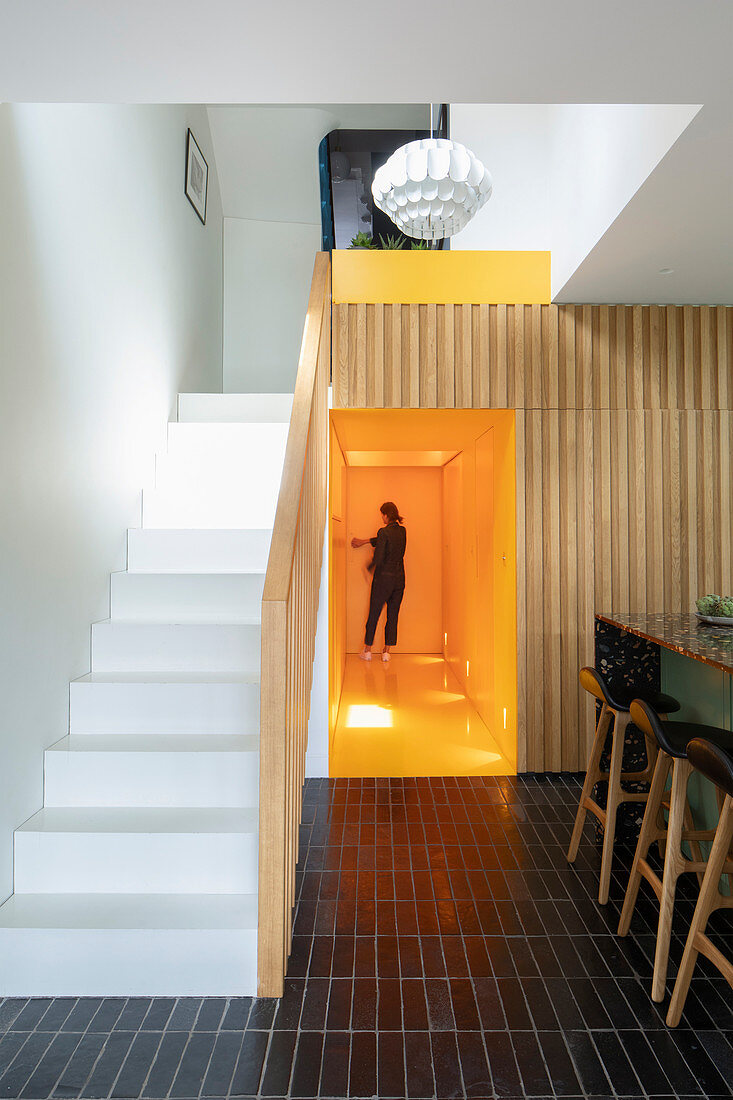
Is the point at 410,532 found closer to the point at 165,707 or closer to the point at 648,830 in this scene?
the point at 165,707

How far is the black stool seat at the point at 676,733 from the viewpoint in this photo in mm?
2352

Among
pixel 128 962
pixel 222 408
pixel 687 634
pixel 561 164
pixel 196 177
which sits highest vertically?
pixel 196 177

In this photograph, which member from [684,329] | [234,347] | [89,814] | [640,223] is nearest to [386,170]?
[640,223]

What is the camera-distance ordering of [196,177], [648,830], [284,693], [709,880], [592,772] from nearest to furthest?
[709,880], [284,693], [648,830], [592,772], [196,177]

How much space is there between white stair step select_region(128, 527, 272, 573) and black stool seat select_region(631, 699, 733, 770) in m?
2.00

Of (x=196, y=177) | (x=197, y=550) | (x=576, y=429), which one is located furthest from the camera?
(x=196, y=177)

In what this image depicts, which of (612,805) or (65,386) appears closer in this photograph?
(612,805)

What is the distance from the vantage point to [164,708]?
118 inches

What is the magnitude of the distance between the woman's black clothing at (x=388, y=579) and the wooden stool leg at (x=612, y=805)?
478 cm

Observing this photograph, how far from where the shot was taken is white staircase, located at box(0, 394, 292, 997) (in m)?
2.29

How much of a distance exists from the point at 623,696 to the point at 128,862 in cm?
204

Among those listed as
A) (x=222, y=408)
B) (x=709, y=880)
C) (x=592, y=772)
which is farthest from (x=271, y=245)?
(x=709, y=880)

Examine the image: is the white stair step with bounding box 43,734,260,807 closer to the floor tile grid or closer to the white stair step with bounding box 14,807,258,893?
the white stair step with bounding box 14,807,258,893

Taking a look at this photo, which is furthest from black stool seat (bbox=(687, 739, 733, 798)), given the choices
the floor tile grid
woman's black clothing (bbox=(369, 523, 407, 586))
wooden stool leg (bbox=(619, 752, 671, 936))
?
woman's black clothing (bbox=(369, 523, 407, 586))
